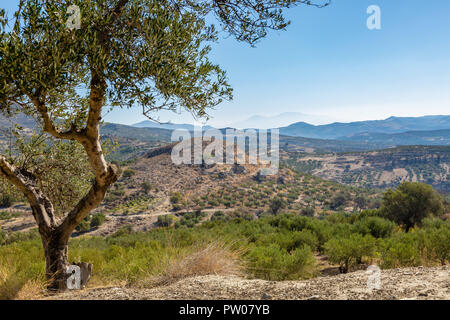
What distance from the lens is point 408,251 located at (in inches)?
276

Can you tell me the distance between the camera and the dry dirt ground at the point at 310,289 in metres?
3.58

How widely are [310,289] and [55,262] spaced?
16.6ft

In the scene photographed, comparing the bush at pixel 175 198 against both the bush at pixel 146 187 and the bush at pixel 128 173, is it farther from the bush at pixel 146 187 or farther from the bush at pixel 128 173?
the bush at pixel 128 173

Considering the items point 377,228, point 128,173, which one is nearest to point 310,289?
point 377,228

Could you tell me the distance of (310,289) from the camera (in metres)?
4.17

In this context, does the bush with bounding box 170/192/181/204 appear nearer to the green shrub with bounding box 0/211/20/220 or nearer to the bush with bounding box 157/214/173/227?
the bush with bounding box 157/214/173/227

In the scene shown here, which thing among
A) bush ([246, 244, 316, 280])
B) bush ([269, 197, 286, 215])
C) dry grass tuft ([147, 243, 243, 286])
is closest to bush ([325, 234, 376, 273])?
bush ([246, 244, 316, 280])

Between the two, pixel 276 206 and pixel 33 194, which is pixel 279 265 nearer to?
pixel 33 194

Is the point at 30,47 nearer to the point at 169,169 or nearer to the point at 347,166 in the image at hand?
the point at 169,169

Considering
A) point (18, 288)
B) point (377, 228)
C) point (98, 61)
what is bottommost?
point (377, 228)
